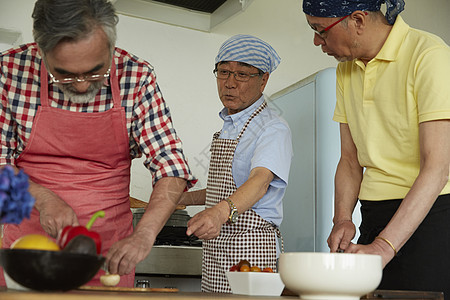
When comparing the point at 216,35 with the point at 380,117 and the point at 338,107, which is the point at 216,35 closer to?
the point at 338,107

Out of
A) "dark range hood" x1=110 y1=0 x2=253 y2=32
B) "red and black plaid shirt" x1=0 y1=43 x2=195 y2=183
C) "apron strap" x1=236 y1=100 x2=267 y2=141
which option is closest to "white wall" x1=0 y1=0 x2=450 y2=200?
"dark range hood" x1=110 y1=0 x2=253 y2=32

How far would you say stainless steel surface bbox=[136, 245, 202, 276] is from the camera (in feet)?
8.68

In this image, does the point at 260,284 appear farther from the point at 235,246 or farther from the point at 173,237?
the point at 173,237

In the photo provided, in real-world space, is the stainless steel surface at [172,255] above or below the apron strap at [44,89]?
below

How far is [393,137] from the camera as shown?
4.96 feet

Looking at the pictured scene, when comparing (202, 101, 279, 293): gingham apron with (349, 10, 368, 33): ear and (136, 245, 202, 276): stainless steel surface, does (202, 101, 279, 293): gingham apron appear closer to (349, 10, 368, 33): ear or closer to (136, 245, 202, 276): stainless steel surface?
(136, 245, 202, 276): stainless steel surface

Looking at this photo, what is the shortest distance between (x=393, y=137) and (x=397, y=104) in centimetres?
9

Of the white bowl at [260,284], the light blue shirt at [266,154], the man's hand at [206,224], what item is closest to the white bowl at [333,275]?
the white bowl at [260,284]

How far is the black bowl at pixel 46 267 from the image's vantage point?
77cm

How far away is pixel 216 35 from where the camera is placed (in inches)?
136

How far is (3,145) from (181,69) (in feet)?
6.30

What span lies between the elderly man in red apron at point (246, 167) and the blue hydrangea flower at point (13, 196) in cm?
106

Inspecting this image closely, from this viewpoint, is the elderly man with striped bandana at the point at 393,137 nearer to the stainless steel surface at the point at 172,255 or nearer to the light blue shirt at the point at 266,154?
the light blue shirt at the point at 266,154

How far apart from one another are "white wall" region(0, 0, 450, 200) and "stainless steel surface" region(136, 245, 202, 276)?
22.7 inches
